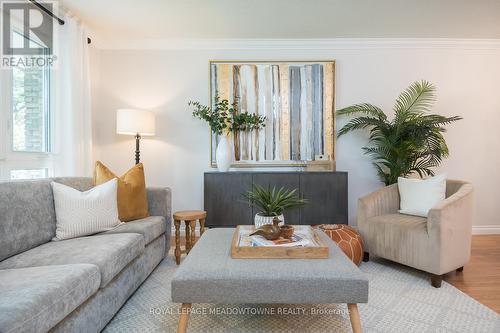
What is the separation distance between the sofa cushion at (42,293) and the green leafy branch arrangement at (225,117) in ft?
7.44

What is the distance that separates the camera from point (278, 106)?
12.0 ft

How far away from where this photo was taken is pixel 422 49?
3.72m

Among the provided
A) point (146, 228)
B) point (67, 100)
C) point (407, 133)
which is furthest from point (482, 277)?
point (67, 100)

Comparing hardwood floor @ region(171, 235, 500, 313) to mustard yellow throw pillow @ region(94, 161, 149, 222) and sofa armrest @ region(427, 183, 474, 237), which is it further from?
mustard yellow throw pillow @ region(94, 161, 149, 222)

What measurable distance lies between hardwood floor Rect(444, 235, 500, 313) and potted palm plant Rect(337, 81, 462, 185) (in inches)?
37.8

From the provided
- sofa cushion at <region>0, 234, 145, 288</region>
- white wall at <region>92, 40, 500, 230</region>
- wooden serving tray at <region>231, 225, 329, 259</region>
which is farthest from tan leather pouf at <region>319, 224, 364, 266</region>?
sofa cushion at <region>0, 234, 145, 288</region>

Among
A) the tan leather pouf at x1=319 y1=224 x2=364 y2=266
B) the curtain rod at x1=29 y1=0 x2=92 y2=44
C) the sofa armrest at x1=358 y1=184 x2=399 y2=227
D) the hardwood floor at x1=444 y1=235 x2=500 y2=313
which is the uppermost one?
the curtain rod at x1=29 y1=0 x2=92 y2=44

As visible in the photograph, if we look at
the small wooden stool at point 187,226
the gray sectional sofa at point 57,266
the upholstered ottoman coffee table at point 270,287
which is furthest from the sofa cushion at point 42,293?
the small wooden stool at point 187,226

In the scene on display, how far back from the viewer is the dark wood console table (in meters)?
3.21

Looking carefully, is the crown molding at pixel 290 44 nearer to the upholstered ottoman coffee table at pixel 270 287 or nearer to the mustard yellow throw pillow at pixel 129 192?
the mustard yellow throw pillow at pixel 129 192

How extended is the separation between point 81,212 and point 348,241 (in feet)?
6.67

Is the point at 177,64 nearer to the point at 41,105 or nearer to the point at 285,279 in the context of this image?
the point at 41,105

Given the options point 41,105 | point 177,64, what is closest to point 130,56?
point 177,64

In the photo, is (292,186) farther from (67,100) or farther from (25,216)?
(67,100)
